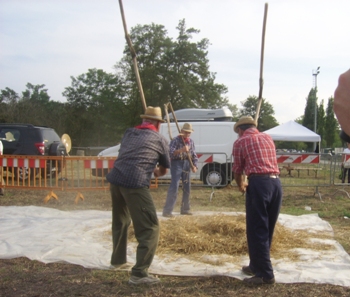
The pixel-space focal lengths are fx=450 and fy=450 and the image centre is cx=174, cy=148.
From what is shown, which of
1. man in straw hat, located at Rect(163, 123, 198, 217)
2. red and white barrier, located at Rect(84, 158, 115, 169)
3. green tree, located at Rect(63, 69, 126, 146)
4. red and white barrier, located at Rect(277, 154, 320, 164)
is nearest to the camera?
man in straw hat, located at Rect(163, 123, 198, 217)

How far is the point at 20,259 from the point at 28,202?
5.52 metres

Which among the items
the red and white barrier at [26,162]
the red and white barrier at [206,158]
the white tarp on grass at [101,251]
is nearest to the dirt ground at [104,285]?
the white tarp on grass at [101,251]

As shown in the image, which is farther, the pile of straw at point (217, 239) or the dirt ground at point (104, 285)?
the pile of straw at point (217, 239)

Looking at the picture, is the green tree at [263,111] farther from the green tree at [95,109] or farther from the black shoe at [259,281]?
the black shoe at [259,281]

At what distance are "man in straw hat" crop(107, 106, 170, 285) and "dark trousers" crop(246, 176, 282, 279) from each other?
101 centimetres

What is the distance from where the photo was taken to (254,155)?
15.8 feet

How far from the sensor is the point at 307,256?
577 cm

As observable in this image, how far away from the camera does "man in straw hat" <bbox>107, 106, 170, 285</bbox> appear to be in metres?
4.72

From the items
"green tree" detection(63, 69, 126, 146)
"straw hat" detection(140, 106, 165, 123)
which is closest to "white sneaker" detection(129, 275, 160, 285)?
"straw hat" detection(140, 106, 165, 123)

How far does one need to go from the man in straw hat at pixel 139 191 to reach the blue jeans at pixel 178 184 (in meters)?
3.50

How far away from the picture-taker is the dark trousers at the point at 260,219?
4.67 meters

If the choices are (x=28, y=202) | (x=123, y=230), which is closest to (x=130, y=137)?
(x=123, y=230)

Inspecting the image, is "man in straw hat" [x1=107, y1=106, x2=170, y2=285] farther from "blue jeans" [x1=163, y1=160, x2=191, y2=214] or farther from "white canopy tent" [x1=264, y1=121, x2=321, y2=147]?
"white canopy tent" [x1=264, y1=121, x2=321, y2=147]

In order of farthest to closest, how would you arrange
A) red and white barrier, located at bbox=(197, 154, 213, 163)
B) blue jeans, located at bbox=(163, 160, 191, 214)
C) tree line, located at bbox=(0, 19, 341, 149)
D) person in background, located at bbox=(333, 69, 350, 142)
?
tree line, located at bbox=(0, 19, 341, 149)
red and white barrier, located at bbox=(197, 154, 213, 163)
blue jeans, located at bbox=(163, 160, 191, 214)
person in background, located at bbox=(333, 69, 350, 142)
